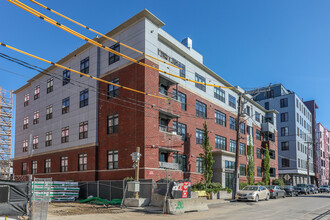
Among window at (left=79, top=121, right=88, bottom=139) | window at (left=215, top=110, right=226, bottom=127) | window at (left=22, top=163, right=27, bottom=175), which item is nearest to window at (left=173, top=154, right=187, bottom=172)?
window at (left=79, top=121, right=88, bottom=139)

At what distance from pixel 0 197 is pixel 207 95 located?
1237 inches

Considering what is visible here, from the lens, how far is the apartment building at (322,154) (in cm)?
9307

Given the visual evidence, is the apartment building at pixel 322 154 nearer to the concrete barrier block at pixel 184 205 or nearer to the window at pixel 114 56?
the window at pixel 114 56

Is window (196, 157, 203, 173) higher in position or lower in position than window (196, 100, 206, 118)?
lower

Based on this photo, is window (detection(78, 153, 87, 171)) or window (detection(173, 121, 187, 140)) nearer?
window (detection(173, 121, 187, 140))

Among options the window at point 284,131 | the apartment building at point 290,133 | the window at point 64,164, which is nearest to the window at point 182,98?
the window at point 64,164

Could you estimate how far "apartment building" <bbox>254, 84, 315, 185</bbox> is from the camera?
232ft

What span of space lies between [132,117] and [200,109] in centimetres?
1194

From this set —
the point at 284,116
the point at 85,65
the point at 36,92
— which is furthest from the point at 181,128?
the point at 284,116

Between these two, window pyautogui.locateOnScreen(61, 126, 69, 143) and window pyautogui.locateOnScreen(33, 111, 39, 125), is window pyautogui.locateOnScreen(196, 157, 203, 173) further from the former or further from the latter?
window pyautogui.locateOnScreen(33, 111, 39, 125)

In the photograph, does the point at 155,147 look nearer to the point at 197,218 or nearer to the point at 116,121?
the point at 116,121

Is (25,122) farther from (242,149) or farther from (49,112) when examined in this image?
(242,149)

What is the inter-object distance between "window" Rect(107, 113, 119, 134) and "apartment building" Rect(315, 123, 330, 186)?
75.4 m

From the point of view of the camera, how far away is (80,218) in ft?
54.9
